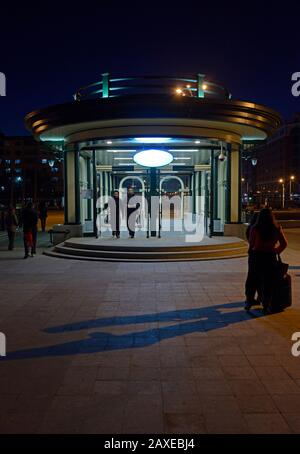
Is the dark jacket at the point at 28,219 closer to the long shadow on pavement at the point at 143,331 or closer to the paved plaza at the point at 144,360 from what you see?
the paved plaza at the point at 144,360

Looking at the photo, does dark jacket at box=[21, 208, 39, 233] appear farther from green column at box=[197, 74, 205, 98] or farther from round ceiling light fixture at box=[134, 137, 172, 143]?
green column at box=[197, 74, 205, 98]

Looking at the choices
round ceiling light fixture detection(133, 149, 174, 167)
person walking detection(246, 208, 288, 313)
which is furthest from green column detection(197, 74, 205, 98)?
person walking detection(246, 208, 288, 313)

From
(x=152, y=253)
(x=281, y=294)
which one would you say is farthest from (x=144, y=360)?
(x=152, y=253)

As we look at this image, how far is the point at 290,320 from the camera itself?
21.9 ft

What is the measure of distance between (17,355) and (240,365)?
2.65 m

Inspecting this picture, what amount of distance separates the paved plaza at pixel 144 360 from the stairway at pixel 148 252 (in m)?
3.20

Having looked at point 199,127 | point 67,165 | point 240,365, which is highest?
point 199,127

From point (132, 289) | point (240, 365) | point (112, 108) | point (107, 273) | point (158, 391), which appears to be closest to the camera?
point (158, 391)

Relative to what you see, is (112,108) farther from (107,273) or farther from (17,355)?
(17,355)

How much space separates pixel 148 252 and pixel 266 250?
20.0ft

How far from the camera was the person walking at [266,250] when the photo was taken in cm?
697

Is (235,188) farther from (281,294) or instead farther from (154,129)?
(281,294)

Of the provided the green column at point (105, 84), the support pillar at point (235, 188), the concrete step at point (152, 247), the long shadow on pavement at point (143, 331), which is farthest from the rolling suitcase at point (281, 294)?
the green column at point (105, 84)

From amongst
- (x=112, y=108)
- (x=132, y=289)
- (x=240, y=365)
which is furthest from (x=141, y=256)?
(x=240, y=365)
